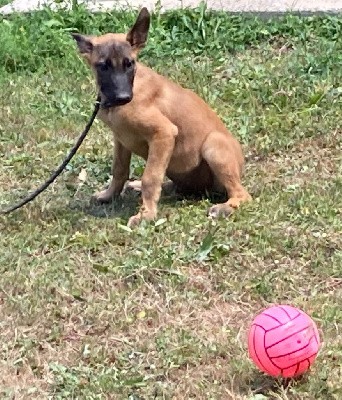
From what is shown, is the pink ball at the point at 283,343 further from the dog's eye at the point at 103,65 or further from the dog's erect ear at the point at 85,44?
the dog's erect ear at the point at 85,44

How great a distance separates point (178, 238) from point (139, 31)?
122 cm

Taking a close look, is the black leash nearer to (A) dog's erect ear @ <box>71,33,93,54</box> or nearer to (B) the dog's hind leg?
(A) dog's erect ear @ <box>71,33,93,54</box>

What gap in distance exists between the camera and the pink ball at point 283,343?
3.95 meters

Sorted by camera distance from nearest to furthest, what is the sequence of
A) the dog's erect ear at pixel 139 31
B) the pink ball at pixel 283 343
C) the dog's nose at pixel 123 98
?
the pink ball at pixel 283 343 < the dog's nose at pixel 123 98 < the dog's erect ear at pixel 139 31

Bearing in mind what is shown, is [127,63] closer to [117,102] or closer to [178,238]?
[117,102]

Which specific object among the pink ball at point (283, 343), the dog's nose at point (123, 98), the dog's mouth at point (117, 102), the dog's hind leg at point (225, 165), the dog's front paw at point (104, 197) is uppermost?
the dog's nose at point (123, 98)

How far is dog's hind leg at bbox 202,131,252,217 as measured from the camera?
5.86 metres

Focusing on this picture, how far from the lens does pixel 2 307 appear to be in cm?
488

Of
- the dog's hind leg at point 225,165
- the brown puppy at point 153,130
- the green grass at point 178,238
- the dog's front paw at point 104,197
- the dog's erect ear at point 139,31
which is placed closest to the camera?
the green grass at point 178,238

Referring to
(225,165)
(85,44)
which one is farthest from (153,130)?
(85,44)

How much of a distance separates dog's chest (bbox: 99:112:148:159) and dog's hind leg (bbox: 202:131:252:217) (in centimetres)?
40

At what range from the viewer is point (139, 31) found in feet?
18.5

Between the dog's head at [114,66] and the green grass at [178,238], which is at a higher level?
the dog's head at [114,66]

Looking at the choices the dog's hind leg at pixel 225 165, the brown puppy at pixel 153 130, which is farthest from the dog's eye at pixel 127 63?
the dog's hind leg at pixel 225 165
